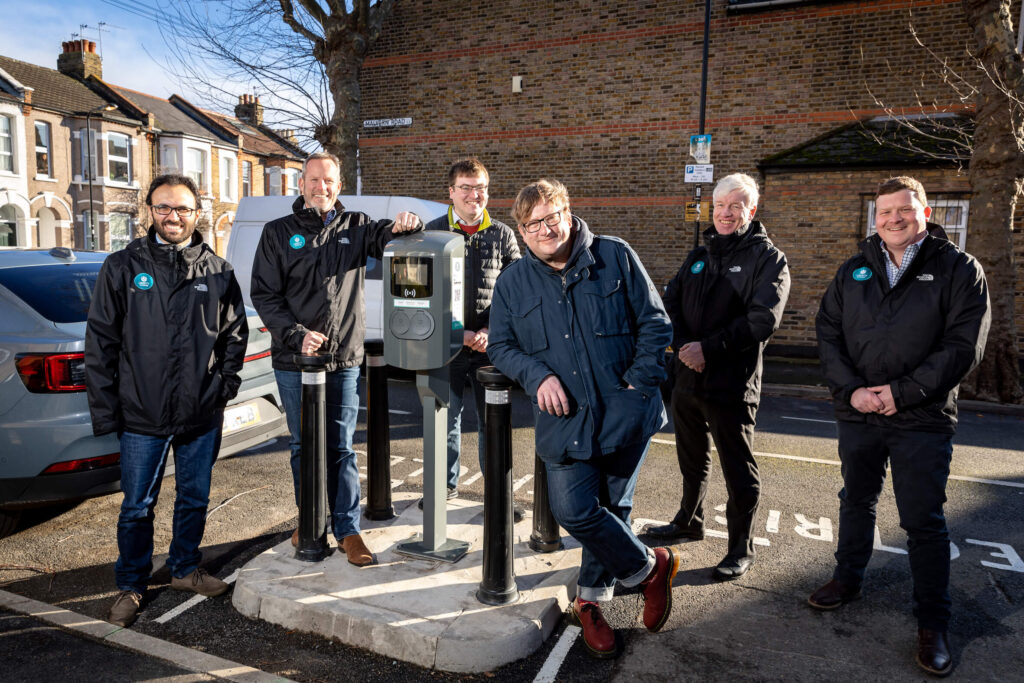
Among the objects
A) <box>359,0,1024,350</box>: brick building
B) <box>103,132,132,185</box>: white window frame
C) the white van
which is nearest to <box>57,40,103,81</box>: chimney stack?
<box>103,132,132,185</box>: white window frame

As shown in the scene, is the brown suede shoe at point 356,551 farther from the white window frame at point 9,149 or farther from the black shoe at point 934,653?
the white window frame at point 9,149

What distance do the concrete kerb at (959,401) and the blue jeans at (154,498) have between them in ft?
25.0

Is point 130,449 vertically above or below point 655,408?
below

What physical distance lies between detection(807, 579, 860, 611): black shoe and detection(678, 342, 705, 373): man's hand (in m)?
1.18

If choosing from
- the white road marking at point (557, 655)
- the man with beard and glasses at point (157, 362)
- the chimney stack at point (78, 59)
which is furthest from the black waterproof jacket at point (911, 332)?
the chimney stack at point (78, 59)

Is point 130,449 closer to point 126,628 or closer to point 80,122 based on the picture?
point 126,628

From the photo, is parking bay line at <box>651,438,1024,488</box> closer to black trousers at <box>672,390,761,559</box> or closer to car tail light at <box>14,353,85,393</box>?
black trousers at <box>672,390,761,559</box>

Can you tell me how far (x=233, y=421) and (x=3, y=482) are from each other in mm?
1140

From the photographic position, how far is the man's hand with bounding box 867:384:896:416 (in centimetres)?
290

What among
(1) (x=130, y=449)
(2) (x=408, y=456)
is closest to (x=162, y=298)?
(1) (x=130, y=449)

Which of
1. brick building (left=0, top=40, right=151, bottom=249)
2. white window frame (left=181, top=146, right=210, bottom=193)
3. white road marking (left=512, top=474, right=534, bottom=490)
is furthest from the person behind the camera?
white window frame (left=181, top=146, right=210, bottom=193)

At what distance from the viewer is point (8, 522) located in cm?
389

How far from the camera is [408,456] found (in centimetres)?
577

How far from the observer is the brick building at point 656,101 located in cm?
1223
